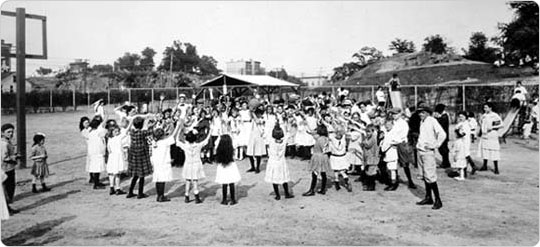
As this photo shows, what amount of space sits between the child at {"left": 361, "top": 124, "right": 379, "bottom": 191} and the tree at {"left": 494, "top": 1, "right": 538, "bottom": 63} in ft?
64.5

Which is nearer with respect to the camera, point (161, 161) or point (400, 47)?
point (161, 161)

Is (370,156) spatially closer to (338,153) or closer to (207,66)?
(338,153)

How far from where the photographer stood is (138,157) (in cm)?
802

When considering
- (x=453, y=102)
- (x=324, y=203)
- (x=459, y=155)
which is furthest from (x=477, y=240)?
(x=453, y=102)

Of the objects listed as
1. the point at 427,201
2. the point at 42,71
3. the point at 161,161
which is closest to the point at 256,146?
the point at 161,161

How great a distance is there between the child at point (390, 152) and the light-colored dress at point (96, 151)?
609cm

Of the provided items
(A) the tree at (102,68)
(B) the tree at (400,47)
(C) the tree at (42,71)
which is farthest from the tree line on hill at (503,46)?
(C) the tree at (42,71)

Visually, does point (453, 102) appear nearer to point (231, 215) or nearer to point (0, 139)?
point (231, 215)

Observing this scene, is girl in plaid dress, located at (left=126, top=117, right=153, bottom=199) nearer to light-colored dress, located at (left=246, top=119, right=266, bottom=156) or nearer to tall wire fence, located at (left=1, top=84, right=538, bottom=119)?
light-colored dress, located at (left=246, top=119, right=266, bottom=156)

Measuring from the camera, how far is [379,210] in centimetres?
720

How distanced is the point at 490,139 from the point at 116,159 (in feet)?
29.5

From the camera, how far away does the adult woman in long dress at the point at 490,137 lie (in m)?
10.4

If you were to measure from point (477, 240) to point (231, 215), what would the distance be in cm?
371

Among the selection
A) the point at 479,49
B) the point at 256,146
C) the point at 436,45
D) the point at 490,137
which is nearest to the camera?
the point at 490,137
